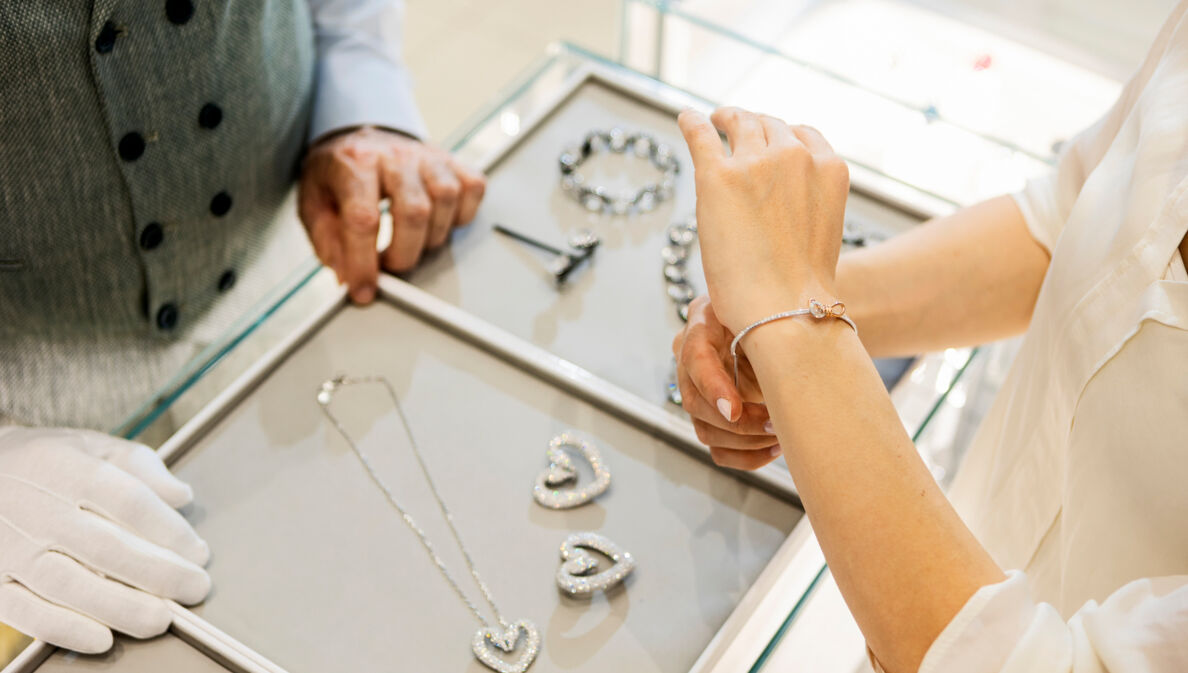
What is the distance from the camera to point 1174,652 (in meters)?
0.66

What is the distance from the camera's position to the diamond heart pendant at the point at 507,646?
0.93 m

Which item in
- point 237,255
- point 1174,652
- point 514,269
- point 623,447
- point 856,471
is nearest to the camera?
point 1174,652

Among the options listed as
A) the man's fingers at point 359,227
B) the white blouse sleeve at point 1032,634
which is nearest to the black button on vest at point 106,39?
the man's fingers at point 359,227

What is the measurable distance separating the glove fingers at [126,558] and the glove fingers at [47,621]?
49mm

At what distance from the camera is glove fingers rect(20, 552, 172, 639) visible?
0.93m

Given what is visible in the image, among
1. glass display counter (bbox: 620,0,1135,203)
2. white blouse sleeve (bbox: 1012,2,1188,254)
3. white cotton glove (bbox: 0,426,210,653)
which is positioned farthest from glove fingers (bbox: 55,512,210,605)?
glass display counter (bbox: 620,0,1135,203)

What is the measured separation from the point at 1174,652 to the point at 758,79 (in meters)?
1.22

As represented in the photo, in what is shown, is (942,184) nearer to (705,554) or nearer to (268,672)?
(705,554)

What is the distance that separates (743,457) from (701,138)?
35 cm

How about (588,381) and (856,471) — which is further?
(588,381)

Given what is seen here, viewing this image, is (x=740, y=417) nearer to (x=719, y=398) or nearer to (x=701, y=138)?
(x=719, y=398)

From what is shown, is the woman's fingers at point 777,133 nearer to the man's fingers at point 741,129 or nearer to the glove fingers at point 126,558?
the man's fingers at point 741,129

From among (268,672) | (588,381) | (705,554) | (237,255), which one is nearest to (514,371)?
(588,381)

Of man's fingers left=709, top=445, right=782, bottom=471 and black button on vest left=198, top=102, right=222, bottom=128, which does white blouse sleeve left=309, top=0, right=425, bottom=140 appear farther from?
man's fingers left=709, top=445, right=782, bottom=471
